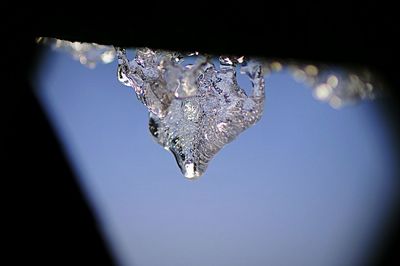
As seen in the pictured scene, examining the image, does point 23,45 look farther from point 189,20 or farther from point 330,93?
point 330,93

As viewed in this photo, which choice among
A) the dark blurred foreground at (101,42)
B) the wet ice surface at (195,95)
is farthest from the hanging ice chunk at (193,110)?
the dark blurred foreground at (101,42)

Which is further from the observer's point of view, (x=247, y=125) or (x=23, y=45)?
(x=247, y=125)

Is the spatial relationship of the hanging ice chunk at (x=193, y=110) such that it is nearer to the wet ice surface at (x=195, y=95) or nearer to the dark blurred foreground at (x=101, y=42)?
the wet ice surface at (x=195, y=95)

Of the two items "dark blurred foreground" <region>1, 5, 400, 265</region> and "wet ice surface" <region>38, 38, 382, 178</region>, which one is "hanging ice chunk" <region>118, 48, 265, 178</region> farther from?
"dark blurred foreground" <region>1, 5, 400, 265</region>

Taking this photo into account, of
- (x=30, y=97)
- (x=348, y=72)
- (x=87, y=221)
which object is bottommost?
(x=87, y=221)

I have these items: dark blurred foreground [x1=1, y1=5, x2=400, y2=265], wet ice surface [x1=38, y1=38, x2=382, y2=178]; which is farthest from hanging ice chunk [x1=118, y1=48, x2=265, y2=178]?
dark blurred foreground [x1=1, y1=5, x2=400, y2=265]

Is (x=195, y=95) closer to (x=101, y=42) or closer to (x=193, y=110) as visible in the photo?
(x=193, y=110)

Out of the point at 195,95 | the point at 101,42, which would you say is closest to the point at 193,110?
the point at 195,95

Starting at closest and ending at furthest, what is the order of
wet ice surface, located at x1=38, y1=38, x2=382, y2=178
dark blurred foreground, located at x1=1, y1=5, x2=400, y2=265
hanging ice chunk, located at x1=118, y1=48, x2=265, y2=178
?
1. dark blurred foreground, located at x1=1, y1=5, x2=400, y2=265
2. wet ice surface, located at x1=38, y1=38, x2=382, y2=178
3. hanging ice chunk, located at x1=118, y1=48, x2=265, y2=178

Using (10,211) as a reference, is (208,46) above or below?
above

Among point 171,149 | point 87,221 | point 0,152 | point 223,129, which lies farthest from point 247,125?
point 0,152
